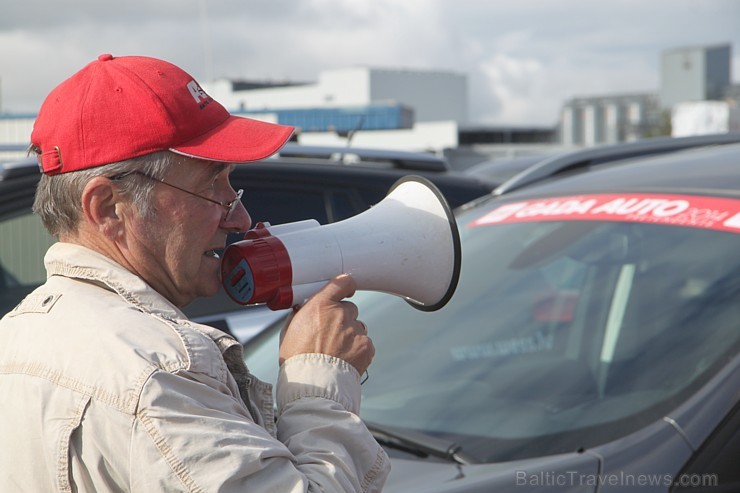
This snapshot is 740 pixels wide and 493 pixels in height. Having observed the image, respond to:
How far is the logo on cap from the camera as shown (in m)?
1.68

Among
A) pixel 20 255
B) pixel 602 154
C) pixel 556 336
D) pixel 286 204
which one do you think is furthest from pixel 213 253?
pixel 20 255

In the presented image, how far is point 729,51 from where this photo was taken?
131 ft

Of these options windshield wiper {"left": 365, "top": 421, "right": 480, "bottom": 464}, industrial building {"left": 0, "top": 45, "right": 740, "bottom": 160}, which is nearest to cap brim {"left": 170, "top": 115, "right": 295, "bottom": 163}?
windshield wiper {"left": 365, "top": 421, "right": 480, "bottom": 464}

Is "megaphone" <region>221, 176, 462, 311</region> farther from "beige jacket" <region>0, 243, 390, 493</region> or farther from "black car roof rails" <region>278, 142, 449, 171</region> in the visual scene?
"black car roof rails" <region>278, 142, 449, 171</region>

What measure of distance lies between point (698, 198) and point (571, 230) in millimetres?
513

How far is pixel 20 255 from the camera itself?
13.8 feet

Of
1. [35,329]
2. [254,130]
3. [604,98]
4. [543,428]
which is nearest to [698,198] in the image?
[543,428]

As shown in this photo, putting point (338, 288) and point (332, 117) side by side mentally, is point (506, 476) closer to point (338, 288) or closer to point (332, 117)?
point (338, 288)

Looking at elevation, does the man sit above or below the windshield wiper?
above

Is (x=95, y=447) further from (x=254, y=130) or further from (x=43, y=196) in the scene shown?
(x=254, y=130)

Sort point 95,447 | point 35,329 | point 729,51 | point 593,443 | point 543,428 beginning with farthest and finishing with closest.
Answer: point 729,51 → point 543,428 → point 593,443 → point 35,329 → point 95,447

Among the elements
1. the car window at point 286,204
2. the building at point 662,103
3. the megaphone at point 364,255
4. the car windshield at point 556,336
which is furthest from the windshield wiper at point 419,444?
the building at point 662,103

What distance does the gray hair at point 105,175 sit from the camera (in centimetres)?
160

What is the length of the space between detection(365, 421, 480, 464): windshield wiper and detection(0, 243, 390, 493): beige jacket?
703 millimetres
